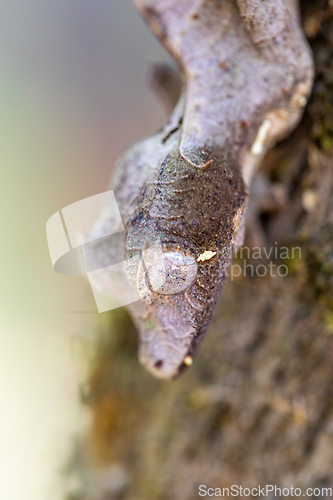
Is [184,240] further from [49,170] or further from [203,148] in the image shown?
[49,170]

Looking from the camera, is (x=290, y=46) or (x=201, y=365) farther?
(x=201, y=365)

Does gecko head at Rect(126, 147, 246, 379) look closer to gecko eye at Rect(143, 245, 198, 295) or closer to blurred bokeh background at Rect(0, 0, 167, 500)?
gecko eye at Rect(143, 245, 198, 295)

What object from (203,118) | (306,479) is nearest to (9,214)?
(203,118)

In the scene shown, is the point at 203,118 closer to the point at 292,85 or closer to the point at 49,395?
the point at 292,85

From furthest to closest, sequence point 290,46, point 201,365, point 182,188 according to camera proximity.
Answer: point 201,365
point 290,46
point 182,188

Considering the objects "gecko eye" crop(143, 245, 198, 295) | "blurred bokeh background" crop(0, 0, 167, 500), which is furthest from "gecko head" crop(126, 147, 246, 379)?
"blurred bokeh background" crop(0, 0, 167, 500)

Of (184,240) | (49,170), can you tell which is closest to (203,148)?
(184,240)

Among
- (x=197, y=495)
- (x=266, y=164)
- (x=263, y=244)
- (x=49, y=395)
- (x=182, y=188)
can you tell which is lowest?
(x=197, y=495)
